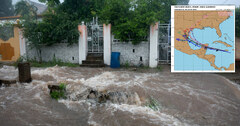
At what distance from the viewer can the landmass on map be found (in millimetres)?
6066

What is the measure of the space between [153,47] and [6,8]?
24.6 meters

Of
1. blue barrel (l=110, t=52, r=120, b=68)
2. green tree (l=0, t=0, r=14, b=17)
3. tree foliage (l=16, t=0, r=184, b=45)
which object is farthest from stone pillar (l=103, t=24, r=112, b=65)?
green tree (l=0, t=0, r=14, b=17)

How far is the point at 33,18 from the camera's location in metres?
9.97

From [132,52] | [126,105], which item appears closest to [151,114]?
[126,105]

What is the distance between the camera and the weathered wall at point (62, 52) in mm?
9891

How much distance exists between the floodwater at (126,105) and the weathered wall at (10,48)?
231 inches

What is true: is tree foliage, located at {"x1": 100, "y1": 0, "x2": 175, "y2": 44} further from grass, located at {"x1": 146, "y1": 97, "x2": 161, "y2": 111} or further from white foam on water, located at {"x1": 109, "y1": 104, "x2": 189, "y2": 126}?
white foam on water, located at {"x1": 109, "y1": 104, "x2": 189, "y2": 126}

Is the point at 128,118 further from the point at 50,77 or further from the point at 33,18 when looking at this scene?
the point at 33,18

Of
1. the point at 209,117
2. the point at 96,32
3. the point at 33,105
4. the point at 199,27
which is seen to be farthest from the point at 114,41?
the point at 209,117

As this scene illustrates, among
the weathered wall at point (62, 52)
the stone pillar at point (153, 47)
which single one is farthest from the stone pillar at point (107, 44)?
the stone pillar at point (153, 47)

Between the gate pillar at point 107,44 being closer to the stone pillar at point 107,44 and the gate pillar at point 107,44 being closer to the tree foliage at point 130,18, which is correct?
the stone pillar at point 107,44

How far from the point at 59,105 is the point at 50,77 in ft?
8.22

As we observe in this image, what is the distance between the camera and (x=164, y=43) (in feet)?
29.3

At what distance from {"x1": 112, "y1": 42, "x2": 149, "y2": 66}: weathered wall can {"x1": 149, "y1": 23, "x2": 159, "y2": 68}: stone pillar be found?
0.22m
